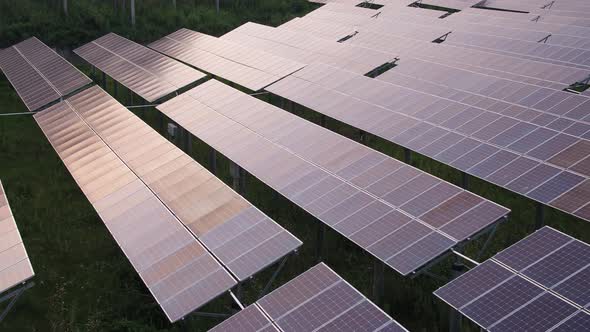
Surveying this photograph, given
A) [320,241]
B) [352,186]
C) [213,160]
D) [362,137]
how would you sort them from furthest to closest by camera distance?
1. [362,137]
2. [213,160]
3. [320,241]
4. [352,186]

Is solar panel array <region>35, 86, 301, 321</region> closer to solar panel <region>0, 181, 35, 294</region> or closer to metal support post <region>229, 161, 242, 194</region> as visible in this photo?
metal support post <region>229, 161, 242, 194</region>

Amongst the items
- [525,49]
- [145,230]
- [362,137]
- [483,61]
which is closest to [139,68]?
[362,137]

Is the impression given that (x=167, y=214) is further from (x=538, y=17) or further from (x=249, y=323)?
(x=538, y=17)

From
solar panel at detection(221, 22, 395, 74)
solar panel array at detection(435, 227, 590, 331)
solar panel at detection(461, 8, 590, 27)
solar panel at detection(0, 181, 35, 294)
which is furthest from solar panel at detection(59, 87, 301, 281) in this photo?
solar panel at detection(461, 8, 590, 27)

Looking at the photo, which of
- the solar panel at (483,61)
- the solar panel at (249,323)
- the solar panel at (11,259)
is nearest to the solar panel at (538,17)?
the solar panel at (483,61)

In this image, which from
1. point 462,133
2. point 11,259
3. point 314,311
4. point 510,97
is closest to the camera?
point 314,311

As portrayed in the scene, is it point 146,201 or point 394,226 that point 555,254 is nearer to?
point 394,226
